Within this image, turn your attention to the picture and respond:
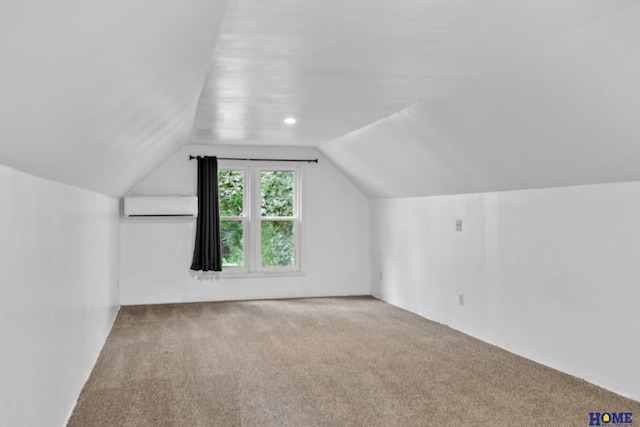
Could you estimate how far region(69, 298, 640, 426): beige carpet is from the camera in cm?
354

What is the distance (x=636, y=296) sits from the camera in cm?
377

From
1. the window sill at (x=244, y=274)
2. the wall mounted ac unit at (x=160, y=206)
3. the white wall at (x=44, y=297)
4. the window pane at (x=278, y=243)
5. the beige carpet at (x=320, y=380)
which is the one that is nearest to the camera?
the white wall at (x=44, y=297)

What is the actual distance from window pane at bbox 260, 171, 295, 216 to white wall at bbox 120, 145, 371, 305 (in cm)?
24

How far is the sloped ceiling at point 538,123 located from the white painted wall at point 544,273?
0.19m

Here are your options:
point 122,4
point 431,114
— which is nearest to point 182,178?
point 431,114

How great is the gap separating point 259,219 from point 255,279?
0.87 meters

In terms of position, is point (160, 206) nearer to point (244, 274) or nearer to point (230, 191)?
point (230, 191)

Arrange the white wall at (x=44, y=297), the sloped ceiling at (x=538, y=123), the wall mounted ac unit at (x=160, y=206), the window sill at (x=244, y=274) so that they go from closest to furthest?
1. the white wall at (x=44, y=297)
2. the sloped ceiling at (x=538, y=123)
3. the wall mounted ac unit at (x=160, y=206)
4. the window sill at (x=244, y=274)

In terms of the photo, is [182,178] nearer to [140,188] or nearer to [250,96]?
[140,188]

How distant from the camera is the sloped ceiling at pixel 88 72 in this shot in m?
1.31

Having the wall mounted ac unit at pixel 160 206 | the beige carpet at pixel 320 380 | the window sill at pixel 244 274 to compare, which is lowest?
the beige carpet at pixel 320 380

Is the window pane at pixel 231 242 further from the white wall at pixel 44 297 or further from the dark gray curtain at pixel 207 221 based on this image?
the white wall at pixel 44 297

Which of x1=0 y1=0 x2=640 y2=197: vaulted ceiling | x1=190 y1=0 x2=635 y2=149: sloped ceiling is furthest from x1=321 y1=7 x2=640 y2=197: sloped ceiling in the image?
x1=190 y1=0 x2=635 y2=149: sloped ceiling

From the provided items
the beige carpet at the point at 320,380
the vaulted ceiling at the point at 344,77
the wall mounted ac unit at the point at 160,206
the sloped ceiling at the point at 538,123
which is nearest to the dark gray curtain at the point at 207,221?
the wall mounted ac unit at the point at 160,206
